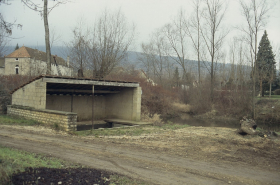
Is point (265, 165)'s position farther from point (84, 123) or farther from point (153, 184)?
point (84, 123)

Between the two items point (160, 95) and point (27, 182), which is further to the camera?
point (160, 95)

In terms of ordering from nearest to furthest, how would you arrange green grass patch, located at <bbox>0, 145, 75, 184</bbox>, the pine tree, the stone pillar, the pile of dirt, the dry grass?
green grass patch, located at <bbox>0, 145, 75, 184</bbox> < the pile of dirt < the stone pillar < the dry grass < the pine tree

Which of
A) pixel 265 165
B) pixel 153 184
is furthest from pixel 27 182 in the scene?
pixel 265 165

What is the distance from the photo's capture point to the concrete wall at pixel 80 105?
1867 cm

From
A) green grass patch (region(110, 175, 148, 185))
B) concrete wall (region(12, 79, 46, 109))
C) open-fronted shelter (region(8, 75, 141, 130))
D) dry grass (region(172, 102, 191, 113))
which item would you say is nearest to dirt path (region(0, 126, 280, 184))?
green grass patch (region(110, 175, 148, 185))

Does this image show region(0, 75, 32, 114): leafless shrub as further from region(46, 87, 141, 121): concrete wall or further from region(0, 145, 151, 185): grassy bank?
region(0, 145, 151, 185): grassy bank

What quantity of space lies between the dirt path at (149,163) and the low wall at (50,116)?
2.82 metres

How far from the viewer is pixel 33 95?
1477 centimetres

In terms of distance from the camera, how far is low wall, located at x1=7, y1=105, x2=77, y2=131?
1267cm

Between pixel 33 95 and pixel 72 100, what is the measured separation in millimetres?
5246

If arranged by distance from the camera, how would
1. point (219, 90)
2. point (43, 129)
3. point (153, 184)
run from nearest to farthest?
point (153, 184), point (43, 129), point (219, 90)

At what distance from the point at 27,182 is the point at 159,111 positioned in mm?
27745

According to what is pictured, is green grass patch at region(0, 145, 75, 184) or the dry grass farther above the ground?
green grass patch at region(0, 145, 75, 184)

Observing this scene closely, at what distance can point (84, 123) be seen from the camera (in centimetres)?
1959
